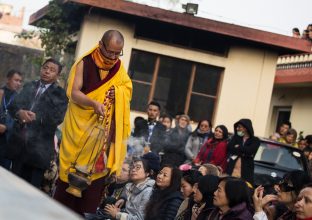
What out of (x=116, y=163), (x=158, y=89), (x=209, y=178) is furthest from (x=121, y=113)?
(x=158, y=89)

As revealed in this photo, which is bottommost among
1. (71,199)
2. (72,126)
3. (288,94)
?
(71,199)

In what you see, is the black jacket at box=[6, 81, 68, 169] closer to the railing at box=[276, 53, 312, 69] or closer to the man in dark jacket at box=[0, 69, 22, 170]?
the man in dark jacket at box=[0, 69, 22, 170]

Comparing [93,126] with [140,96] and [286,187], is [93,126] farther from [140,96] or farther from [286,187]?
[140,96]

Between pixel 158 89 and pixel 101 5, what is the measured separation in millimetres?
2417

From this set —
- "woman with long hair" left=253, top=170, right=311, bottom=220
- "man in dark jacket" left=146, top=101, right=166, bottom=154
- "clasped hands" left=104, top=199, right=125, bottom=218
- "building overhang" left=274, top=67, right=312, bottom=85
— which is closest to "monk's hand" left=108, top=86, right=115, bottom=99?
"woman with long hair" left=253, top=170, right=311, bottom=220

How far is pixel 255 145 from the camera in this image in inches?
382

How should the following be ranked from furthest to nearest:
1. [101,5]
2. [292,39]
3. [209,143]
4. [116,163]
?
[292,39]
[101,5]
[209,143]
[116,163]

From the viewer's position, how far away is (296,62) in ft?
65.9

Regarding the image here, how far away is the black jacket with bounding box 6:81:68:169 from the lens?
23.3 feet

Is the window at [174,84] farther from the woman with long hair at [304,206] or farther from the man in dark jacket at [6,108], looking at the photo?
the woman with long hair at [304,206]

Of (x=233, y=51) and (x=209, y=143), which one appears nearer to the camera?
(x=209, y=143)

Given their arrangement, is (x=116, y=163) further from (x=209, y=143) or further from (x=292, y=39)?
(x=292, y=39)

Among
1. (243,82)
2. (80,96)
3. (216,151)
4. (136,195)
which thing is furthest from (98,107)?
(243,82)

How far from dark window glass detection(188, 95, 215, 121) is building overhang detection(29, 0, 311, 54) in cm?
141
